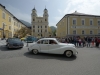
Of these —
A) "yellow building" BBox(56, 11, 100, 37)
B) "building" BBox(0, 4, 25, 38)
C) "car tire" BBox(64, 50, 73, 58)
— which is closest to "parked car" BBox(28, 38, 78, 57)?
"car tire" BBox(64, 50, 73, 58)

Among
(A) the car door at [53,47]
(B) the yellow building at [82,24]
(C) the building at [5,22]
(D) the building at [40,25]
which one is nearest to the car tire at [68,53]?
(A) the car door at [53,47]

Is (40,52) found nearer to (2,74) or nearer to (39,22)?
(2,74)

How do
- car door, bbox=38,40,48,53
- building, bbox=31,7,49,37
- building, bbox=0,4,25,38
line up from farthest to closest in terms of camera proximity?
building, bbox=31,7,49,37 → building, bbox=0,4,25,38 → car door, bbox=38,40,48,53

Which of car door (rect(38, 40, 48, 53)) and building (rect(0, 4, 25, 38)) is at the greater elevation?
building (rect(0, 4, 25, 38))

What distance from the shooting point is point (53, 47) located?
25.6ft

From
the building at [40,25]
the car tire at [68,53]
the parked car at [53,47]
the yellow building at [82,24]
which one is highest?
the building at [40,25]

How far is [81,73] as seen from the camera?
14.0 ft

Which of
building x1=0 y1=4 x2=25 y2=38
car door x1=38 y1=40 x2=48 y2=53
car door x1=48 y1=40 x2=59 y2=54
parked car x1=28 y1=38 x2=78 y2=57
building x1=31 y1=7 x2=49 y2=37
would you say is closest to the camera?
parked car x1=28 y1=38 x2=78 y2=57

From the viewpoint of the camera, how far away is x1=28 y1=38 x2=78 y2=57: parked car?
24.3 ft

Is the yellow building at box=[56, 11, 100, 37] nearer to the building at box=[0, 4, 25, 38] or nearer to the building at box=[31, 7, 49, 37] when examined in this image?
the building at box=[0, 4, 25, 38]

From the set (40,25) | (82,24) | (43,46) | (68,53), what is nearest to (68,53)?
(68,53)

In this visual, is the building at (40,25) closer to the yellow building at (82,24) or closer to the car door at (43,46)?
the yellow building at (82,24)

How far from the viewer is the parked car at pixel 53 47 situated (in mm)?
7402

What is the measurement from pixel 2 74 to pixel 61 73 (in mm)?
2962
